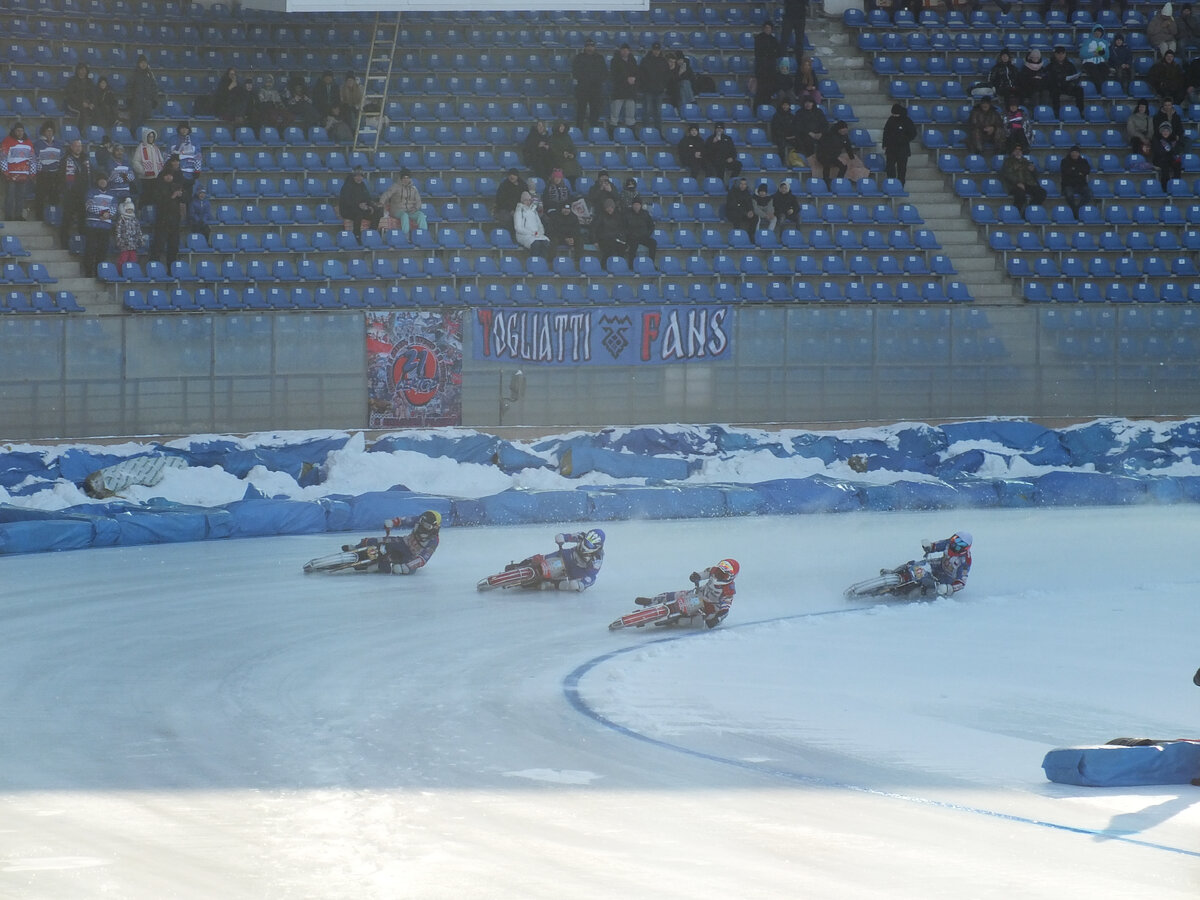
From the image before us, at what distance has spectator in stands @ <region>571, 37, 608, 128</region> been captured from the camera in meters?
25.3

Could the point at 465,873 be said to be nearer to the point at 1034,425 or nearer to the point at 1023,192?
the point at 1034,425

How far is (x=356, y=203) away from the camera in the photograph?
76.3 ft

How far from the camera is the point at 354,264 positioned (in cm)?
2294

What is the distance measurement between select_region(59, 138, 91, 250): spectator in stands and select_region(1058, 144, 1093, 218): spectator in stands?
14.3 meters

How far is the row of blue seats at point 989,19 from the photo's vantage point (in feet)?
94.0

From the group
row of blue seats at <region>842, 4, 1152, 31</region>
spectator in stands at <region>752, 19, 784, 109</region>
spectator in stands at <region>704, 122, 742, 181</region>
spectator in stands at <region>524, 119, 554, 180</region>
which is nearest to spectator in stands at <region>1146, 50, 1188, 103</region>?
row of blue seats at <region>842, 4, 1152, 31</region>

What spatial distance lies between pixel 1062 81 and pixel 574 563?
17590 mm

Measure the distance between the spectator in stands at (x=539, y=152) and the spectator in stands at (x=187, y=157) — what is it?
183 inches

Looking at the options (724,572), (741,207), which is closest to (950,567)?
(724,572)

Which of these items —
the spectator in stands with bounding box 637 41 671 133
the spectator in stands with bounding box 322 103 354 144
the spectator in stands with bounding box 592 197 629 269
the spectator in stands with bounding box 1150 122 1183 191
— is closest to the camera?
the spectator in stands with bounding box 592 197 629 269

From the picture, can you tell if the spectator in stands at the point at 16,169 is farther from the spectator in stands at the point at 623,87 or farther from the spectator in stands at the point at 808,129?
the spectator in stands at the point at 808,129

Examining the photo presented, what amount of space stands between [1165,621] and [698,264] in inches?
497

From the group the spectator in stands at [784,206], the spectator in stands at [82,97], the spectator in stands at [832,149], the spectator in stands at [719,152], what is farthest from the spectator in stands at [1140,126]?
the spectator in stands at [82,97]

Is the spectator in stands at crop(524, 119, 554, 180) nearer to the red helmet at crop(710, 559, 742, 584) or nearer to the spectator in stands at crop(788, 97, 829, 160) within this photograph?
the spectator in stands at crop(788, 97, 829, 160)
